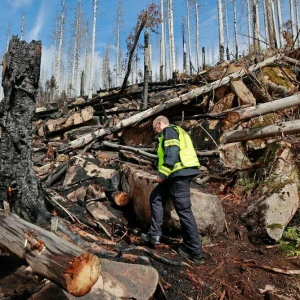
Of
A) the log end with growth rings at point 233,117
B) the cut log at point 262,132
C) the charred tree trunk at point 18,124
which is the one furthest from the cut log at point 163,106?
the charred tree trunk at point 18,124

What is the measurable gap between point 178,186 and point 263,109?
2.74 m

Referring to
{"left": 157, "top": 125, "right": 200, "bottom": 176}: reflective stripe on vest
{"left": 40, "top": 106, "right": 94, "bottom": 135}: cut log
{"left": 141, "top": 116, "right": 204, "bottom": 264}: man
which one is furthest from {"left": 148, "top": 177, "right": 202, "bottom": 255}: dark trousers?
{"left": 40, "top": 106, "right": 94, "bottom": 135}: cut log

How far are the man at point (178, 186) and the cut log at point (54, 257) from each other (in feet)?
6.30

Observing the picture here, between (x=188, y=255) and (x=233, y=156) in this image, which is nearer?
(x=188, y=255)

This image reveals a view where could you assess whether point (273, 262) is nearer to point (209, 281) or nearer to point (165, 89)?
point (209, 281)

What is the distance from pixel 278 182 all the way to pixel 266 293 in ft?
7.74

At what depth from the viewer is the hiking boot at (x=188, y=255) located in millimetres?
4002

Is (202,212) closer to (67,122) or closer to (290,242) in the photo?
(290,242)

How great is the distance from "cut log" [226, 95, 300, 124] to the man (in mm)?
2093

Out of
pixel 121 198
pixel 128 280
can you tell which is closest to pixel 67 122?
pixel 121 198

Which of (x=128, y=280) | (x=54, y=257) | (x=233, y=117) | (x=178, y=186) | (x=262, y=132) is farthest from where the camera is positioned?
(x=233, y=117)

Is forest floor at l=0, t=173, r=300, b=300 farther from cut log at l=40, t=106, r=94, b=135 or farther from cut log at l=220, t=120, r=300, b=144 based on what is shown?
cut log at l=40, t=106, r=94, b=135

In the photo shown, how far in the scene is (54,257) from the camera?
249cm

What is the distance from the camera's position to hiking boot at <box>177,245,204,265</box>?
4.00 meters
